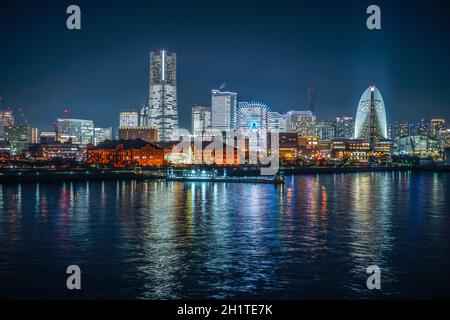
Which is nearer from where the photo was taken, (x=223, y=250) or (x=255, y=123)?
(x=223, y=250)

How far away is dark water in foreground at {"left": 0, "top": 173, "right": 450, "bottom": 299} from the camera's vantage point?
56.0 feet

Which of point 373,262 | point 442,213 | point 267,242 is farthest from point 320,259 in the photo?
point 442,213

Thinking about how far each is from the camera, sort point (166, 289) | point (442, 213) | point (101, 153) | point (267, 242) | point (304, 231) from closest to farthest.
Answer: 1. point (166, 289)
2. point (267, 242)
3. point (304, 231)
4. point (442, 213)
5. point (101, 153)

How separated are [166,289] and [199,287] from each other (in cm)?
115

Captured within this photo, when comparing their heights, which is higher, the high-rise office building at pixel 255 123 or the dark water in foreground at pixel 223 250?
the high-rise office building at pixel 255 123

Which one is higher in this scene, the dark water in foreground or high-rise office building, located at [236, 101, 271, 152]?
high-rise office building, located at [236, 101, 271, 152]

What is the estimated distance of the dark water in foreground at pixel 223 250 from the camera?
56.0 feet

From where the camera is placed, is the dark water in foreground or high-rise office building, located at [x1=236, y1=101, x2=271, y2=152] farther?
high-rise office building, located at [x1=236, y1=101, x2=271, y2=152]

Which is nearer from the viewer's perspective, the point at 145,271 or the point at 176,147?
the point at 145,271

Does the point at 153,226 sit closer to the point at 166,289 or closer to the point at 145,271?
the point at 145,271

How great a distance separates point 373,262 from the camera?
20.6 meters

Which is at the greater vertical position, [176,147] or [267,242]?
[176,147]

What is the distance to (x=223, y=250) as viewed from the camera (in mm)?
22719
